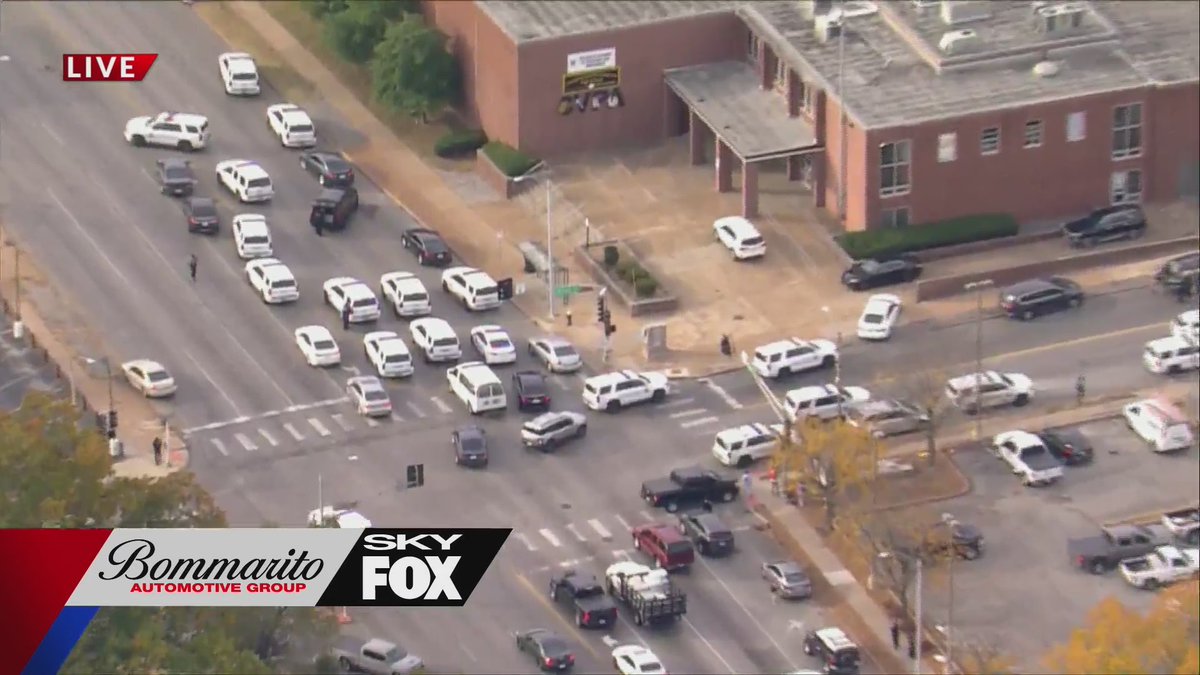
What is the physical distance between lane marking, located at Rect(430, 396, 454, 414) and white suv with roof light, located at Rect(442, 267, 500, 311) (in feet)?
21.4

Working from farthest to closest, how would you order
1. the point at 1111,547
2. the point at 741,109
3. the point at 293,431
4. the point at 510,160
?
1. the point at 510,160
2. the point at 741,109
3. the point at 293,431
4. the point at 1111,547

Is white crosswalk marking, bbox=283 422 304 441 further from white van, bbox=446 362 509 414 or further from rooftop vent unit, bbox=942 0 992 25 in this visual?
rooftop vent unit, bbox=942 0 992 25

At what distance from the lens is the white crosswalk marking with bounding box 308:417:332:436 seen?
99.7 metres

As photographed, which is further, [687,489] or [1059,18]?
[1059,18]

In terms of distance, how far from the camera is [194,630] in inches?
2729

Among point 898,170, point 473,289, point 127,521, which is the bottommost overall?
point 473,289

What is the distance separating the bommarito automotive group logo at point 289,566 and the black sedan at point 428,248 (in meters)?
74.4

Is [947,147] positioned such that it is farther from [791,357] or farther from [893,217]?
[791,357]

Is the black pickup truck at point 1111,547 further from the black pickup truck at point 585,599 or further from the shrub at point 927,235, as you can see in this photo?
the shrub at point 927,235

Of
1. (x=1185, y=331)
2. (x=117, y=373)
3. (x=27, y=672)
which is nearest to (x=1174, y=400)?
(x=1185, y=331)

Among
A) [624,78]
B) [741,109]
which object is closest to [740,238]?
[741,109]

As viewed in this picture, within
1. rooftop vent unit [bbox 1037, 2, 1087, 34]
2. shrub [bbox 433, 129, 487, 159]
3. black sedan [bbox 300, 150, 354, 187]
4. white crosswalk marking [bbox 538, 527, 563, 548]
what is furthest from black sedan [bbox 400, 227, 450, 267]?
rooftop vent unit [bbox 1037, 2, 1087, 34]

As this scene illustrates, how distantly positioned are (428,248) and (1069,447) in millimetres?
24631

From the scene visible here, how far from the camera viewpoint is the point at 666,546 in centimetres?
9219
